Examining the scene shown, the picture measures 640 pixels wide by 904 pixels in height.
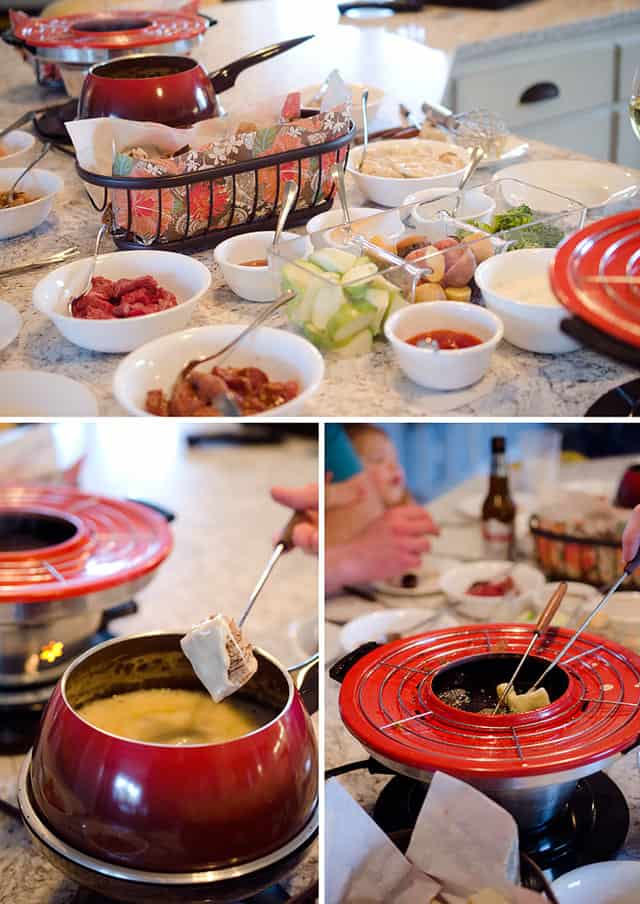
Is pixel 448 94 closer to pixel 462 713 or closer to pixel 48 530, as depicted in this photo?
pixel 48 530

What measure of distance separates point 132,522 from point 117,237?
0.34 m

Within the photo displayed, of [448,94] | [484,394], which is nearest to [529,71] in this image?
[448,94]

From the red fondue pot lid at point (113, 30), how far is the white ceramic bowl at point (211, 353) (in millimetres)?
1006

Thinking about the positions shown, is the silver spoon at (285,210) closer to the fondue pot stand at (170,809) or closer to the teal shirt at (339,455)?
the teal shirt at (339,455)

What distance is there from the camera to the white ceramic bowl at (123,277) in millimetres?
979

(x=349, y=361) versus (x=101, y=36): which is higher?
→ (x=101, y=36)

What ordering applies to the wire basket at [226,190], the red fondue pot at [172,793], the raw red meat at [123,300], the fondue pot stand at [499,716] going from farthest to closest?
the wire basket at [226,190]
the raw red meat at [123,300]
the fondue pot stand at [499,716]
the red fondue pot at [172,793]

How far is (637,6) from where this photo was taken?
2.71 m

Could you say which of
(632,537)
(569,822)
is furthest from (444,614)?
(569,822)

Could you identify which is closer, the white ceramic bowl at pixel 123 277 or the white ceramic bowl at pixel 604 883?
the white ceramic bowl at pixel 604 883

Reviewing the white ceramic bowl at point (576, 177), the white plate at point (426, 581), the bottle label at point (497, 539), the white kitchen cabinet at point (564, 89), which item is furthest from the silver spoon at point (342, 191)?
the white kitchen cabinet at point (564, 89)

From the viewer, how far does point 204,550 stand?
1.36 m

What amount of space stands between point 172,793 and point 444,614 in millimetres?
732

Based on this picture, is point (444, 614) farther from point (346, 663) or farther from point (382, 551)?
point (346, 663)
